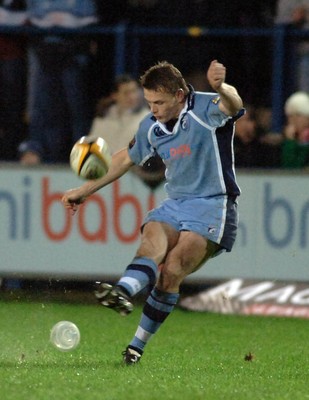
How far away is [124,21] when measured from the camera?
1458cm

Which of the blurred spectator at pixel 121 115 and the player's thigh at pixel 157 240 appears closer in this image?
the player's thigh at pixel 157 240

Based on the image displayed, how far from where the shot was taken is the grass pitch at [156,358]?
736cm

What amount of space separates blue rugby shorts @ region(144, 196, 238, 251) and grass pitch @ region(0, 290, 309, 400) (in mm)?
854

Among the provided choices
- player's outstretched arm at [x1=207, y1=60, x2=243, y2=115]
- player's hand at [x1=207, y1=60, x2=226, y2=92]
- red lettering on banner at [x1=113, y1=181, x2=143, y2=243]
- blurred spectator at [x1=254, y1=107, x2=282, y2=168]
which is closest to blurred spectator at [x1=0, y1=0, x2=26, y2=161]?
red lettering on banner at [x1=113, y1=181, x2=143, y2=243]

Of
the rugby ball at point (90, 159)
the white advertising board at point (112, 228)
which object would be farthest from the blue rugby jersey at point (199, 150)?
the white advertising board at point (112, 228)

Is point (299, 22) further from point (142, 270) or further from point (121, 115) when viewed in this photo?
point (142, 270)

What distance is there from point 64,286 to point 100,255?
54 centimetres

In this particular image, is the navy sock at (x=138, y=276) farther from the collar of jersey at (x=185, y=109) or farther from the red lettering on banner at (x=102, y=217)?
the red lettering on banner at (x=102, y=217)

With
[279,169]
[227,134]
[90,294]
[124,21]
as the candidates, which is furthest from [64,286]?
[227,134]

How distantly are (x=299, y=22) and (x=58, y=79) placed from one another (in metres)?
2.54

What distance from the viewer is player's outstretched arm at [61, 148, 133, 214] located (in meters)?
8.75

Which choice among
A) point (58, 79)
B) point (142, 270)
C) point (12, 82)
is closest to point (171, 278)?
point (142, 270)

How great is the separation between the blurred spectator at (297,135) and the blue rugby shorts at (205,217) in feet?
13.4

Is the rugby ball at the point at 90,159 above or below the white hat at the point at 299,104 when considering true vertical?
above
